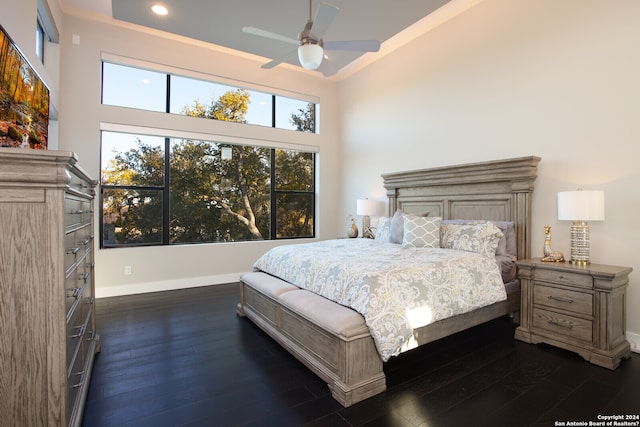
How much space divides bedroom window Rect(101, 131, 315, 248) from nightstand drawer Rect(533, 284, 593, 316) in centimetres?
398

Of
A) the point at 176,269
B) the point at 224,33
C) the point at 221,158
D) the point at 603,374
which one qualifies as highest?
the point at 224,33

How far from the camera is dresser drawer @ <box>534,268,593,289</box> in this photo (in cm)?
257

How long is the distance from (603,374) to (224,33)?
17.2ft

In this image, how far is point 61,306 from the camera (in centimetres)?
134

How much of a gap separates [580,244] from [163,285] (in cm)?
495

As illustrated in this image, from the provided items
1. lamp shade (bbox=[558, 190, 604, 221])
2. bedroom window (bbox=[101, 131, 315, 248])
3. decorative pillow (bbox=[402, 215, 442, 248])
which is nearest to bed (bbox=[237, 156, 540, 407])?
decorative pillow (bbox=[402, 215, 442, 248])

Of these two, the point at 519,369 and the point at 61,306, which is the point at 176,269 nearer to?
the point at 61,306

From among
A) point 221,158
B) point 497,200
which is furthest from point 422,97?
point 221,158

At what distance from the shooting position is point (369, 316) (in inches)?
82.6

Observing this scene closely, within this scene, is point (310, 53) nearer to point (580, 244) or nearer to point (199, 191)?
point (580, 244)

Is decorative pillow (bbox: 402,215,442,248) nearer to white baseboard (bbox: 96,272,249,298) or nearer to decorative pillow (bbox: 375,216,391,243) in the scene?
decorative pillow (bbox: 375,216,391,243)

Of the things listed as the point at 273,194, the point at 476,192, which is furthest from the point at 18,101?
the point at 476,192

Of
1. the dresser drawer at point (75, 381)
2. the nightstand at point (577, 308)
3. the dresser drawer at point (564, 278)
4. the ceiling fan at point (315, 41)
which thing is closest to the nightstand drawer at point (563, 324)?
the nightstand at point (577, 308)

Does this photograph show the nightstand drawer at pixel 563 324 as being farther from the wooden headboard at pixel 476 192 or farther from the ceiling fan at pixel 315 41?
the ceiling fan at pixel 315 41
